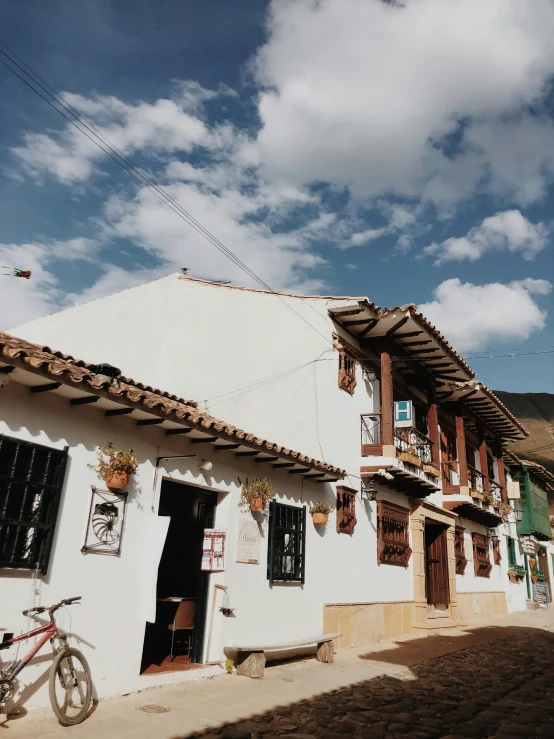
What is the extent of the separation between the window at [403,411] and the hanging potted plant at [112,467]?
8.35 m

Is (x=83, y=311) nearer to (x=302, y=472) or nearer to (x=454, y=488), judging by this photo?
(x=302, y=472)

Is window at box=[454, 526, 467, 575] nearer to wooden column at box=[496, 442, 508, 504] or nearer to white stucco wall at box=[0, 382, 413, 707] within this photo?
wooden column at box=[496, 442, 508, 504]

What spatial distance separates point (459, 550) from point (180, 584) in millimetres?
11908

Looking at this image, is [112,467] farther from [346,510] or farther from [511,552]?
[511,552]

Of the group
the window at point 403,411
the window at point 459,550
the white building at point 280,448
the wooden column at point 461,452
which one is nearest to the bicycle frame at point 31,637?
the white building at point 280,448

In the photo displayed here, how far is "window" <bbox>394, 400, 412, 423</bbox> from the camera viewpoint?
542 inches

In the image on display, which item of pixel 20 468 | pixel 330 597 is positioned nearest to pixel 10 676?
pixel 20 468

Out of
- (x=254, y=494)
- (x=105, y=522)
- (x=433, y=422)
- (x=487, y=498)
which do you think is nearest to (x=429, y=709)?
(x=254, y=494)

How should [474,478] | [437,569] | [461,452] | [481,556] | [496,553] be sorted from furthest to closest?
[496,553]
[481,556]
[474,478]
[461,452]
[437,569]

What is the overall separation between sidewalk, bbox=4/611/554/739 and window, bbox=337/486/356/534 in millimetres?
2358

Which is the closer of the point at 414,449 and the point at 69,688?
the point at 69,688

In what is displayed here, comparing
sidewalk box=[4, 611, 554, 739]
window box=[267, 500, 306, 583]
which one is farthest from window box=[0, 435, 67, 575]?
window box=[267, 500, 306, 583]

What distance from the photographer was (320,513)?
427 inches

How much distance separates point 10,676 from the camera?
527 cm
